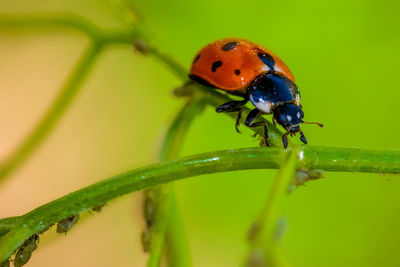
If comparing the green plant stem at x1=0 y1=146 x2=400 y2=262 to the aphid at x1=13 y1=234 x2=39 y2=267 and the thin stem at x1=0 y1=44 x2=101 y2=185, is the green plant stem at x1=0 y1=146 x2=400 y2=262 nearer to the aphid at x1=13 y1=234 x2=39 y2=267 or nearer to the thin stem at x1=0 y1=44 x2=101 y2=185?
the aphid at x1=13 y1=234 x2=39 y2=267

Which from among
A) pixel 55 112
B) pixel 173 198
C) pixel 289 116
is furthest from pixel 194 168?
pixel 55 112

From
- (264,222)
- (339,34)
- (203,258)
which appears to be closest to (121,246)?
(203,258)

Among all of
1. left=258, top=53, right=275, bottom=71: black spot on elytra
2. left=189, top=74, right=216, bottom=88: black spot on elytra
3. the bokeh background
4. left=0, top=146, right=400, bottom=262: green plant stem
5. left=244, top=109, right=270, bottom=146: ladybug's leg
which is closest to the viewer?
left=0, top=146, right=400, bottom=262: green plant stem

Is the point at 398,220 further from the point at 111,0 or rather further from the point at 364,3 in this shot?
the point at 111,0

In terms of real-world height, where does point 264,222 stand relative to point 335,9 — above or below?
below

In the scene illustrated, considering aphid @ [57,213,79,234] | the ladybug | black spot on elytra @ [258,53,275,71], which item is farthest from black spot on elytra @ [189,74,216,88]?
aphid @ [57,213,79,234]
